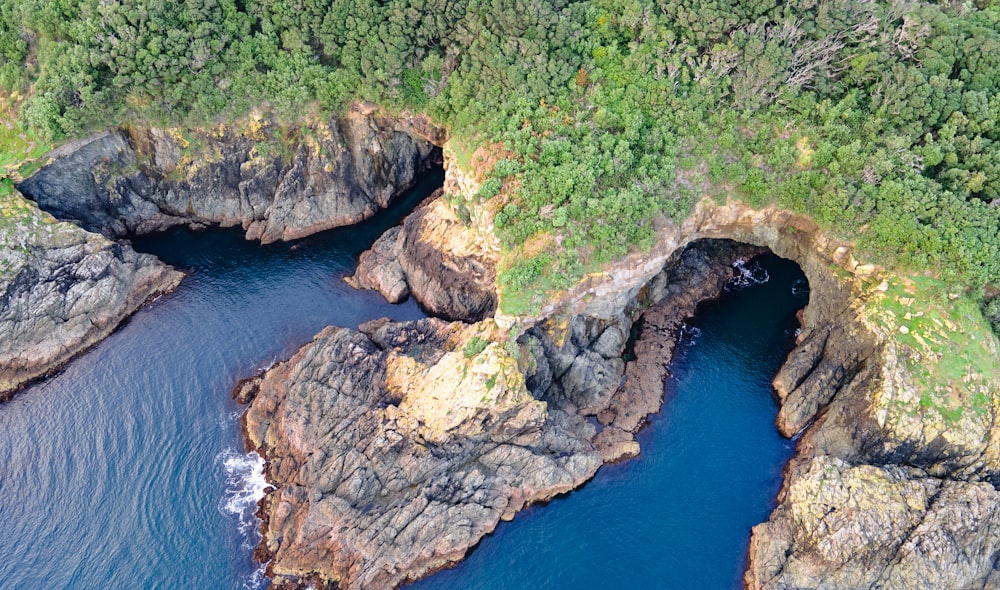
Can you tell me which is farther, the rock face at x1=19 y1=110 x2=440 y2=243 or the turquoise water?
the rock face at x1=19 y1=110 x2=440 y2=243

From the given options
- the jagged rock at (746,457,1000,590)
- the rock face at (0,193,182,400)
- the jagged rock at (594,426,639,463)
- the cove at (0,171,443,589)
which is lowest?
the jagged rock at (746,457,1000,590)

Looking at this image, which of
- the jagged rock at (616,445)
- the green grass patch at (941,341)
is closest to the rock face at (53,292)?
the jagged rock at (616,445)

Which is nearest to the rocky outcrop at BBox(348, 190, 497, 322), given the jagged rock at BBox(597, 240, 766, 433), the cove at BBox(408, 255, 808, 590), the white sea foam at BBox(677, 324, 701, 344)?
the jagged rock at BBox(597, 240, 766, 433)

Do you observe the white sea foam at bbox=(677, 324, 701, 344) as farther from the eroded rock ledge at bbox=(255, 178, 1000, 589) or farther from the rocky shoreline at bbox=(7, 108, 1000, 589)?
the rocky shoreline at bbox=(7, 108, 1000, 589)

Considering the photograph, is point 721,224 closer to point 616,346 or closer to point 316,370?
point 616,346

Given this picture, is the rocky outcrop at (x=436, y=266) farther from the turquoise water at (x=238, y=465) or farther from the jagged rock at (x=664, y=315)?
the jagged rock at (x=664, y=315)

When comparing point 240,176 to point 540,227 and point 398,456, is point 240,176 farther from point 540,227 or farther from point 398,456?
point 398,456

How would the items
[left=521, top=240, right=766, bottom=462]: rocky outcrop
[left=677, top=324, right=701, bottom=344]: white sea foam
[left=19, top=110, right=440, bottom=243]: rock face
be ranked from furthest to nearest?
Result: [left=19, top=110, right=440, bottom=243]: rock face → [left=677, top=324, right=701, bottom=344]: white sea foam → [left=521, top=240, right=766, bottom=462]: rocky outcrop
